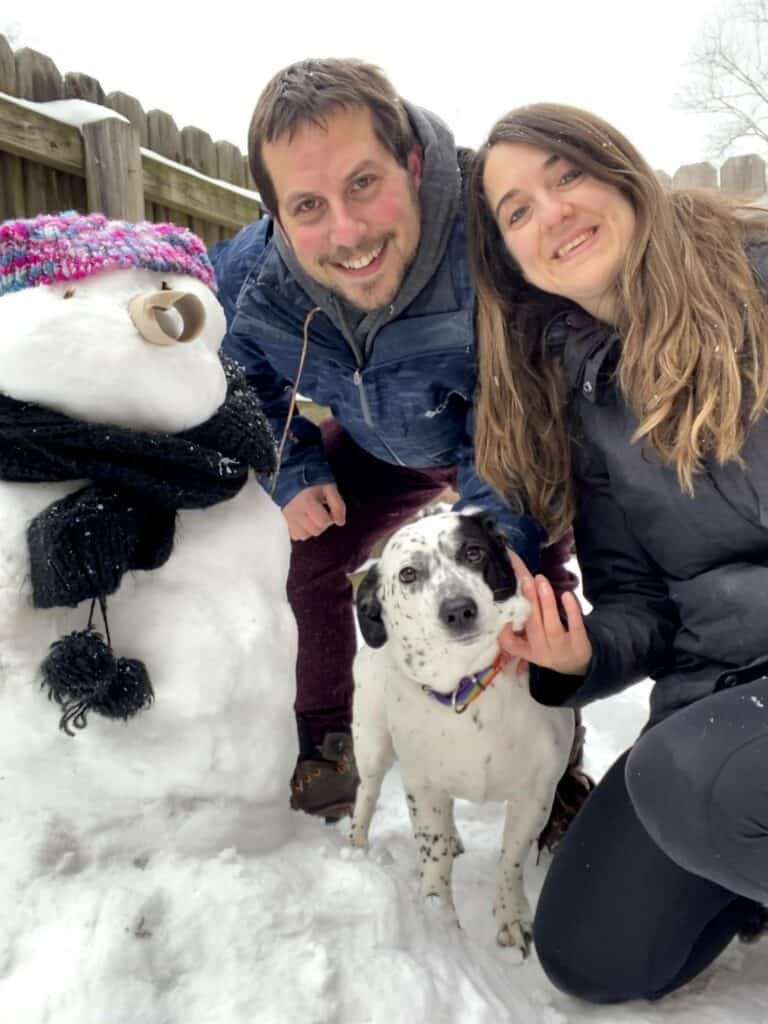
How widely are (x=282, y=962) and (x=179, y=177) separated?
322cm

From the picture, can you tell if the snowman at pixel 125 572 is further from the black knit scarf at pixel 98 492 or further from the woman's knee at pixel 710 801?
the woman's knee at pixel 710 801

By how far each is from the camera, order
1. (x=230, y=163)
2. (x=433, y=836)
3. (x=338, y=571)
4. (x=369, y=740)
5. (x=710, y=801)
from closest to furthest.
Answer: (x=710, y=801), (x=433, y=836), (x=369, y=740), (x=338, y=571), (x=230, y=163)

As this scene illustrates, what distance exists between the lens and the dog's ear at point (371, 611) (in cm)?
184

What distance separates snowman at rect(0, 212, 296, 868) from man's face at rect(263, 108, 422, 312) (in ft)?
1.97

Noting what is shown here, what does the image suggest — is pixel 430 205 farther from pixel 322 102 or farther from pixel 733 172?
pixel 733 172

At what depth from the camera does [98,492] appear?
1.13 meters

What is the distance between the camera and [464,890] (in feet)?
6.66

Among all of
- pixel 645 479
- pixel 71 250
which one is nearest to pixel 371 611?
pixel 645 479

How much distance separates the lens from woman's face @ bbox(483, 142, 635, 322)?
5.33 ft

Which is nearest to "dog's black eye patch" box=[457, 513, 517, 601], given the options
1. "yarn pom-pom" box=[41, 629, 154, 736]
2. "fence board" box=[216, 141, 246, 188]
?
"yarn pom-pom" box=[41, 629, 154, 736]

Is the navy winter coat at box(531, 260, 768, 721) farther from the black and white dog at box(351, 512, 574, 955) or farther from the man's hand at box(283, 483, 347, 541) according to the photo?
the man's hand at box(283, 483, 347, 541)

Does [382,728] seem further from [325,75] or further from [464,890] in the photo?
[325,75]

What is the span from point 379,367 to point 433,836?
1145 mm

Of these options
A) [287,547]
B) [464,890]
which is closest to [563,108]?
[287,547]
